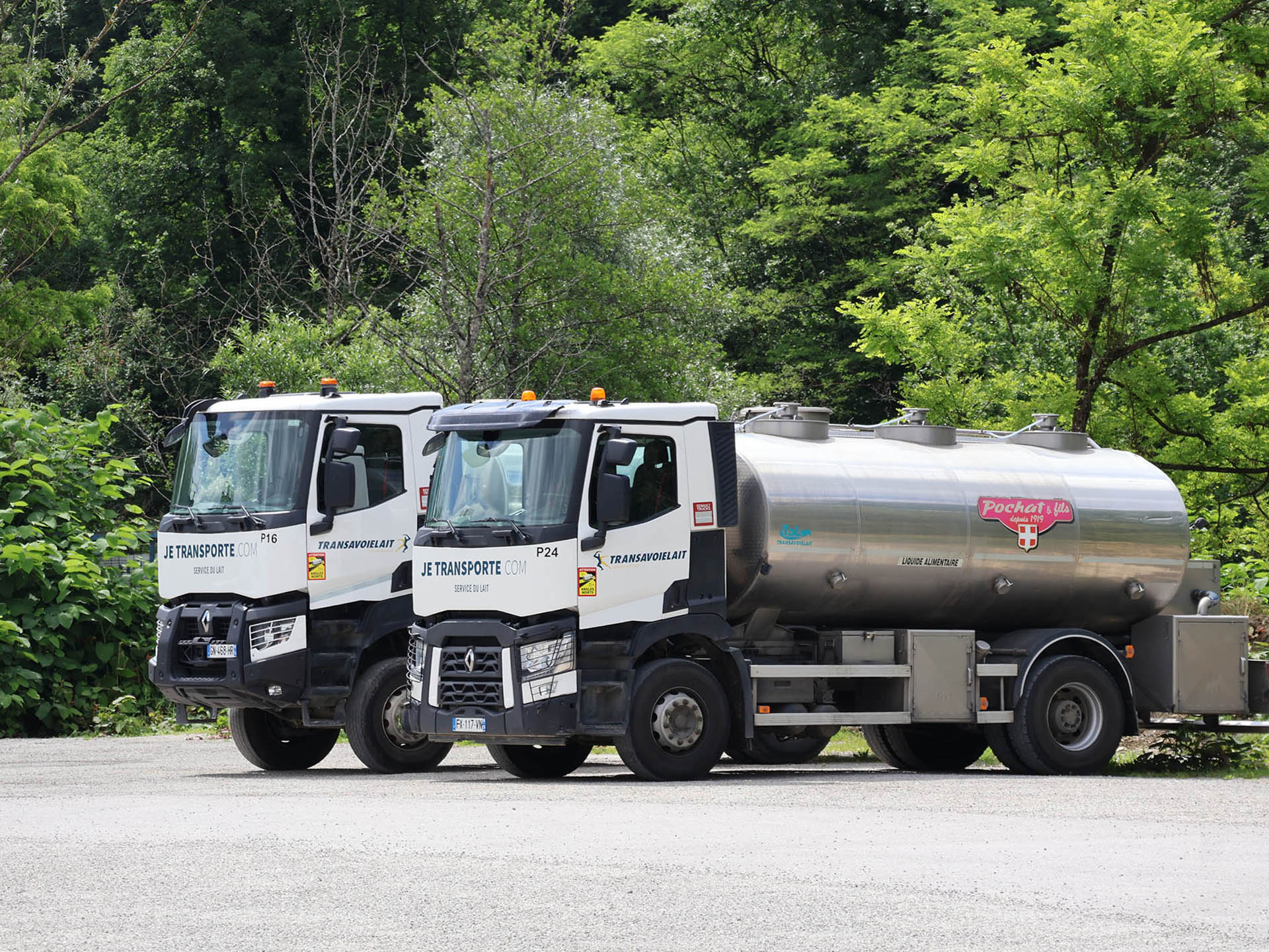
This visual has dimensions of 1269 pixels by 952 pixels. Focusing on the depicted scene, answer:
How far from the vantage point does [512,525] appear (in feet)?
48.6

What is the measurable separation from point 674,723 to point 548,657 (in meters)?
1.31

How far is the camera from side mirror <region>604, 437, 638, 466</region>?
14602 mm

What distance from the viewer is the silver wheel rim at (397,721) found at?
1655 cm

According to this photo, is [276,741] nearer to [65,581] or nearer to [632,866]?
[65,581]

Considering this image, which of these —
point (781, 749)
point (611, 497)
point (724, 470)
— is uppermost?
point (724, 470)

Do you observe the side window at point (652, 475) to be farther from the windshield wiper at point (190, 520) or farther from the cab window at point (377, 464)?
the windshield wiper at point (190, 520)

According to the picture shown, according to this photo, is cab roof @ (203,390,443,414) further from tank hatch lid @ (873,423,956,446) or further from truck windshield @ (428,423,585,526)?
tank hatch lid @ (873,423,956,446)

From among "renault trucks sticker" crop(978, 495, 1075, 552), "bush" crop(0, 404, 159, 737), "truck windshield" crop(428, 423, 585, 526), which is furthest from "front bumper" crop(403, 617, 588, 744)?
"bush" crop(0, 404, 159, 737)

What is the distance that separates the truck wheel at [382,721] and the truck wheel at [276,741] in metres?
1.16

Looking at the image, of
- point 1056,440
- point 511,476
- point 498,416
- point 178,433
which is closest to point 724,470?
point 511,476

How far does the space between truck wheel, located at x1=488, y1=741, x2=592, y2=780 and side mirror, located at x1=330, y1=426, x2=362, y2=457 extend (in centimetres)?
294

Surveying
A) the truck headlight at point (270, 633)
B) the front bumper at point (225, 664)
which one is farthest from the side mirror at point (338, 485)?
the truck headlight at point (270, 633)

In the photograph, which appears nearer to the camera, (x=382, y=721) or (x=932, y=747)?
(x=382, y=721)

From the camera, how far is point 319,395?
1677 cm
